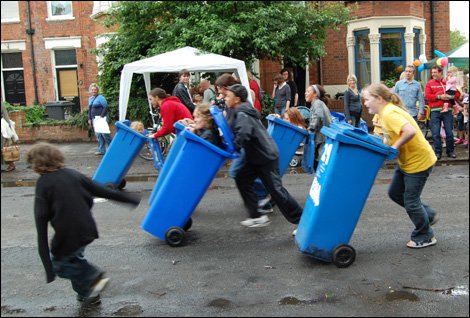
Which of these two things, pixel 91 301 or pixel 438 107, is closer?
pixel 91 301

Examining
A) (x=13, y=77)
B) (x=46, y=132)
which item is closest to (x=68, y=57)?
(x=13, y=77)

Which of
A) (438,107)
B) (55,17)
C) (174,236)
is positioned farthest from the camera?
(55,17)

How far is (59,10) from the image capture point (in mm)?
24250

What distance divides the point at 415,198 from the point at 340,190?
86cm

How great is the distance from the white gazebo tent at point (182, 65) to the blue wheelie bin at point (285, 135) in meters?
5.14

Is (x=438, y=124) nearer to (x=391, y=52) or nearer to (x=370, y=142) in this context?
(x=370, y=142)

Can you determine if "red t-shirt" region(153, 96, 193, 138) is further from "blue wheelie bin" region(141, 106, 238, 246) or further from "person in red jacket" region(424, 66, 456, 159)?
"person in red jacket" region(424, 66, 456, 159)

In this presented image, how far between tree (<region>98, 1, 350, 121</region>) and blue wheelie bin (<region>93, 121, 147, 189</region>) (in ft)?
17.8

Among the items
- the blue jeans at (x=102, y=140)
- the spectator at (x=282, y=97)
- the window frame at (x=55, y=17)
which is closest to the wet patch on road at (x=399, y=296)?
the spectator at (x=282, y=97)

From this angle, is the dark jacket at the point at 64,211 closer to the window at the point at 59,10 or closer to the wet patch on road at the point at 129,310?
the wet patch on road at the point at 129,310

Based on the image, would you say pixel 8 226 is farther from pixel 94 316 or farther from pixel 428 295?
pixel 428 295

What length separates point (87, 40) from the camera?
23.8m

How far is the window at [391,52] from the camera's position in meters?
17.5

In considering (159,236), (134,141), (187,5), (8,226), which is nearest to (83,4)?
(187,5)
